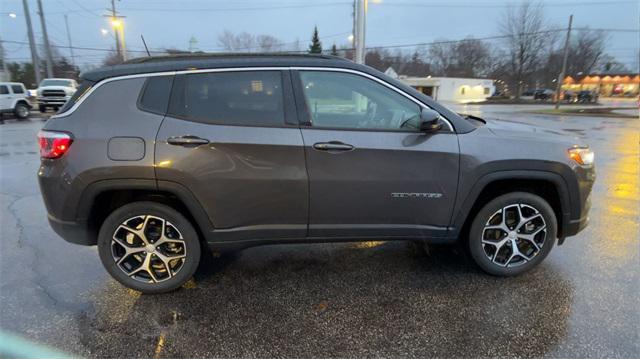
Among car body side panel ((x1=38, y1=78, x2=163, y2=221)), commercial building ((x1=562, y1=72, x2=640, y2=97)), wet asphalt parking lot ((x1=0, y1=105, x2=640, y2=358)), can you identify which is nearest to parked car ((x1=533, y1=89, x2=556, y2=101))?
commercial building ((x1=562, y1=72, x2=640, y2=97))

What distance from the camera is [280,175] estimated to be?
9.77 ft

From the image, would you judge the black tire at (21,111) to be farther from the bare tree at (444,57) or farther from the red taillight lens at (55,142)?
the bare tree at (444,57)

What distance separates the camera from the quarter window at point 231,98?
2957mm

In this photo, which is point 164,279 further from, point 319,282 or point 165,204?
point 319,282

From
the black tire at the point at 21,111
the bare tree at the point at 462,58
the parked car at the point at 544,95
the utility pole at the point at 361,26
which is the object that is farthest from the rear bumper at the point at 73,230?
the bare tree at the point at 462,58

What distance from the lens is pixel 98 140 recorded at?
2.85 meters

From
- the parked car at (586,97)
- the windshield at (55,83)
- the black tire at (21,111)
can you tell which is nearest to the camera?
the black tire at (21,111)

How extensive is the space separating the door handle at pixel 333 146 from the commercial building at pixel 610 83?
273 ft

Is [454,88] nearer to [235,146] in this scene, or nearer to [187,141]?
[235,146]

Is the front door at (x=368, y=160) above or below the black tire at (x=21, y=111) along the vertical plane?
above

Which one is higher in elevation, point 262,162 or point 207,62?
point 207,62

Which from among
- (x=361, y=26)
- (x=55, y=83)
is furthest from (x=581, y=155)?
(x=55, y=83)

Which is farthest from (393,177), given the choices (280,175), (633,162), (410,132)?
(633,162)

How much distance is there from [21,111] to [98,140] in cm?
2269
